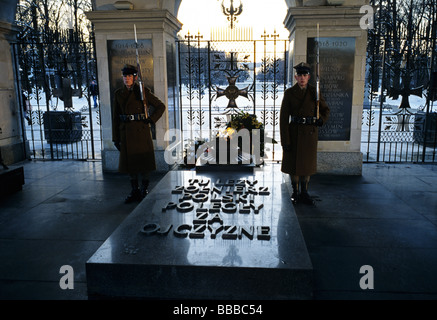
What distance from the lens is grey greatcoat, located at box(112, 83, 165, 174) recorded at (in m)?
5.76

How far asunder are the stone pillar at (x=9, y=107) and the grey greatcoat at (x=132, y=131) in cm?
418

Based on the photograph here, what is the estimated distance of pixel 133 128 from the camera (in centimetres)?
580

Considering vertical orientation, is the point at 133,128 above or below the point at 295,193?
above

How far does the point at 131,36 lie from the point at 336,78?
13.7ft

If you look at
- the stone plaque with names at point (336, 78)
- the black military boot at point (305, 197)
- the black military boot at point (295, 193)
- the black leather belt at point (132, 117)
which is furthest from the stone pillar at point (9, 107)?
the stone plaque with names at point (336, 78)

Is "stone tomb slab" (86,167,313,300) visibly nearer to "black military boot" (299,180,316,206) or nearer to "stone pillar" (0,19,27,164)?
"black military boot" (299,180,316,206)

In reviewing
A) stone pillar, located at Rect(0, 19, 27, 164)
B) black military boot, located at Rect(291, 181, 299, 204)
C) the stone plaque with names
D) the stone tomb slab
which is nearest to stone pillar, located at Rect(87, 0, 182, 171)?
stone pillar, located at Rect(0, 19, 27, 164)

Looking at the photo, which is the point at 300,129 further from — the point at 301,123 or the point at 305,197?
the point at 305,197

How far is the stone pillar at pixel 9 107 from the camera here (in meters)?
8.70

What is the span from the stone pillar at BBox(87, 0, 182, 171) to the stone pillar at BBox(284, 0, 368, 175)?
2.57m

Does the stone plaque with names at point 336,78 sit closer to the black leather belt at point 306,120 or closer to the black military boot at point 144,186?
the black leather belt at point 306,120

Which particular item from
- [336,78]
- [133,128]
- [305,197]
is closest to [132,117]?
[133,128]

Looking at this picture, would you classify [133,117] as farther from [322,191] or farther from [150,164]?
[322,191]
